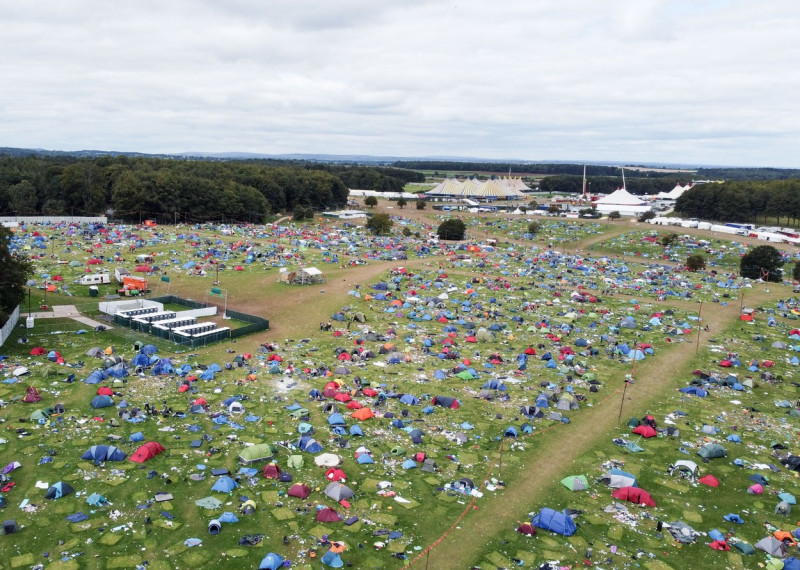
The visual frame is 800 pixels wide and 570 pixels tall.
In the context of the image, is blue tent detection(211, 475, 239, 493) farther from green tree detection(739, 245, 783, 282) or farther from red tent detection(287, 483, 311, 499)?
green tree detection(739, 245, 783, 282)

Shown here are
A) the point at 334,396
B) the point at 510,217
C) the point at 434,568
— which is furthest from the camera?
the point at 510,217

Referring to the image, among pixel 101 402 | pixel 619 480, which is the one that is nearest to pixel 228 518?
pixel 101 402

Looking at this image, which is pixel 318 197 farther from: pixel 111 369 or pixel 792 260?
pixel 111 369

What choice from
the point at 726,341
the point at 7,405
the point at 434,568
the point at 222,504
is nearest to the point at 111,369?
the point at 7,405

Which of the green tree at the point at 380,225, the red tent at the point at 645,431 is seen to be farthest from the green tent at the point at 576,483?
the green tree at the point at 380,225

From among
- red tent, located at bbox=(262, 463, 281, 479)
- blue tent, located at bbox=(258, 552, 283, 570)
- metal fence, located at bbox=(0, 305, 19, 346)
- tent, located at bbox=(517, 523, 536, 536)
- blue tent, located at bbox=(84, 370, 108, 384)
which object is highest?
metal fence, located at bbox=(0, 305, 19, 346)

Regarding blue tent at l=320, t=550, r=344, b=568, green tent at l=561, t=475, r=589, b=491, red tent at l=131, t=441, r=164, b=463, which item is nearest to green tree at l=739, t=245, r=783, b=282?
green tent at l=561, t=475, r=589, b=491
